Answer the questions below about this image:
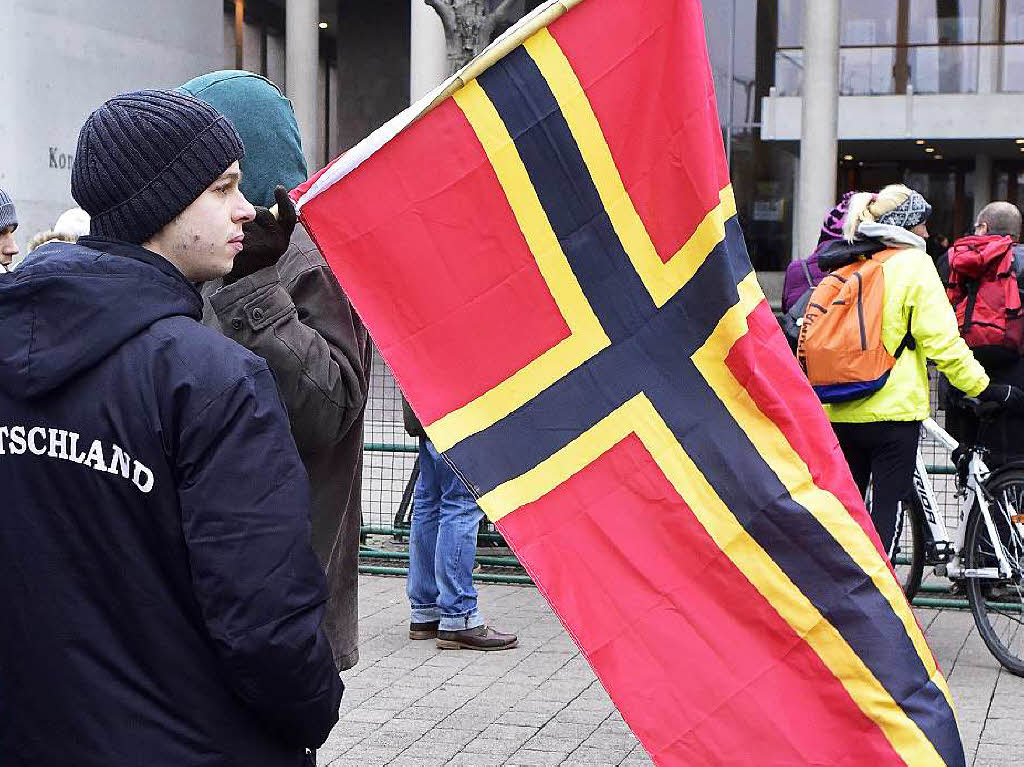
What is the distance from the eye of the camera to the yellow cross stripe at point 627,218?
3.49m

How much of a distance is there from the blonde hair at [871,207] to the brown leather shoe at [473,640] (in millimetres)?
2413

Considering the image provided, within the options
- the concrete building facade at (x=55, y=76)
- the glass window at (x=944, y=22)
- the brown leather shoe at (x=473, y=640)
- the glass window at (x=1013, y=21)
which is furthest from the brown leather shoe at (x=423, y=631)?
the glass window at (x=1013, y=21)

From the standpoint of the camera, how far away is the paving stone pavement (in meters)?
5.52

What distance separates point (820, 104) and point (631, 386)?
851 inches

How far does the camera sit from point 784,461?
3.54 meters

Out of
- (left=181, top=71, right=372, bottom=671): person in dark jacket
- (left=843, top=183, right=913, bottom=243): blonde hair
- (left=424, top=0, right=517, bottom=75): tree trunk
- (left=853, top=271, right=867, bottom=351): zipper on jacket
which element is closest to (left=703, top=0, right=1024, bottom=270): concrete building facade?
(left=424, top=0, right=517, bottom=75): tree trunk

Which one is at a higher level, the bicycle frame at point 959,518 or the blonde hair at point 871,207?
the blonde hair at point 871,207

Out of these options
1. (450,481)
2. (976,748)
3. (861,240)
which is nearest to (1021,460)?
(861,240)

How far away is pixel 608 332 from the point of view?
3.51 m

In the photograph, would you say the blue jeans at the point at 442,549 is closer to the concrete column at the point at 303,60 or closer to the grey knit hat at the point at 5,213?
the grey knit hat at the point at 5,213

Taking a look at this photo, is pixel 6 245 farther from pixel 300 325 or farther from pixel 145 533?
pixel 145 533

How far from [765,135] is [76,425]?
88.0 ft

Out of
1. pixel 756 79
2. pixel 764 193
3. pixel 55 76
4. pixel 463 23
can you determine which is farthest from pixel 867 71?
pixel 463 23

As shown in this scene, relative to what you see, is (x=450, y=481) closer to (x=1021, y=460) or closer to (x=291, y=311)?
(x=1021, y=460)
